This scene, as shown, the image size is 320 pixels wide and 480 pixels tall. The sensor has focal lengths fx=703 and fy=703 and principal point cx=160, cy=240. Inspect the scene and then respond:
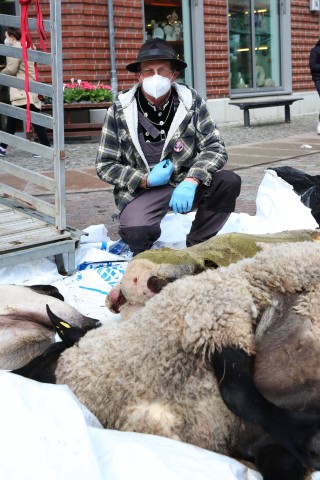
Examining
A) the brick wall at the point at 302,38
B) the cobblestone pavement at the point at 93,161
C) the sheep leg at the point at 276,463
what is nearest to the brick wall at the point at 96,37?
the cobblestone pavement at the point at 93,161

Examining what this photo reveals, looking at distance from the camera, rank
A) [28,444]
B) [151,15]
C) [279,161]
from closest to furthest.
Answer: [28,444] → [279,161] → [151,15]

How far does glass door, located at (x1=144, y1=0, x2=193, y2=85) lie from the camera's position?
14328mm

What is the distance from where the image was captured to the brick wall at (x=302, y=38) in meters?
A: 17.5

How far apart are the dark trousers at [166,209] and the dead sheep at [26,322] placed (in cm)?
107

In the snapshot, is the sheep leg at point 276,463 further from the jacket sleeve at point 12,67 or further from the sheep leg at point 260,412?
the jacket sleeve at point 12,67

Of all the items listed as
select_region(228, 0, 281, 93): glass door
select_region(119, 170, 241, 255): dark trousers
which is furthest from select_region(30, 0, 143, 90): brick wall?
select_region(119, 170, 241, 255): dark trousers

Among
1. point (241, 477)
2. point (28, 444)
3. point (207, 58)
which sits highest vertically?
point (207, 58)

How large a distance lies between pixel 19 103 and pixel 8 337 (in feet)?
24.1

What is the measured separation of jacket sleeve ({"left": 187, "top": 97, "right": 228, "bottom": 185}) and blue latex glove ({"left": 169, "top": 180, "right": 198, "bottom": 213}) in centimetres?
11

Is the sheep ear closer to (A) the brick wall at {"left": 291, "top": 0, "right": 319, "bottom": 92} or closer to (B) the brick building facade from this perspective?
(B) the brick building facade

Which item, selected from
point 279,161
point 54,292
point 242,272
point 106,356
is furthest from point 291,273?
point 279,161

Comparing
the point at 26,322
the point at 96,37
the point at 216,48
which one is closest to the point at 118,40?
the point at 96,37

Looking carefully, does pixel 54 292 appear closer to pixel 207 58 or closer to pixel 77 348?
pixel 77 348

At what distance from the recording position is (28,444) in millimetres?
1714
